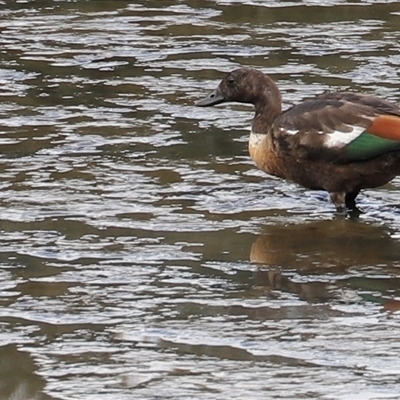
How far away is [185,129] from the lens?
11.0 meters

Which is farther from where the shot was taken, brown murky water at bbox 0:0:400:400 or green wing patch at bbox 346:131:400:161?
green wing patch at bbox 346:131:400:161

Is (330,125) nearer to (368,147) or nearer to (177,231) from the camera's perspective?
(368,147)

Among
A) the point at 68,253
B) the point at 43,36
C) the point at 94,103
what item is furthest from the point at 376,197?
the point at 43,36

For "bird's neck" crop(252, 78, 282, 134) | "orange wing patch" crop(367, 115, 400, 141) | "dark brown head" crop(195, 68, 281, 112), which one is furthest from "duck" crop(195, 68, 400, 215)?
"dark brown head" crop(195, 68, 281, 112)

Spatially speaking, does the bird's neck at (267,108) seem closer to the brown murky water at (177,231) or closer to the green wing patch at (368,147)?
the brown murky water at (177,231)

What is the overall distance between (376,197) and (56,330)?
3.14 m

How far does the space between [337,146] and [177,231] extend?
1091 millimetres

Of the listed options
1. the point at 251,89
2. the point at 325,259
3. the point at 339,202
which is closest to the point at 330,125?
the point at 339,202

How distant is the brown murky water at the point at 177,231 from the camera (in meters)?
6.33

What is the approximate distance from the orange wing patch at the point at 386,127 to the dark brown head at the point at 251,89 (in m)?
1.00

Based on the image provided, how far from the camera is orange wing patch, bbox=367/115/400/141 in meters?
8.61

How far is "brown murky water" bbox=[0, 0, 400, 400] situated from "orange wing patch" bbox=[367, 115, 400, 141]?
1.70ft

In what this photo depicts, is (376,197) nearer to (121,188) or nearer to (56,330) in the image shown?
(121,188)

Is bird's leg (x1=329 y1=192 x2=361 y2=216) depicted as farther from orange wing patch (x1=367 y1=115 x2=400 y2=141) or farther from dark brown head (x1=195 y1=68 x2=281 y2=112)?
dark brown head (x1=195 y1=68 x2=281 y2=112)
